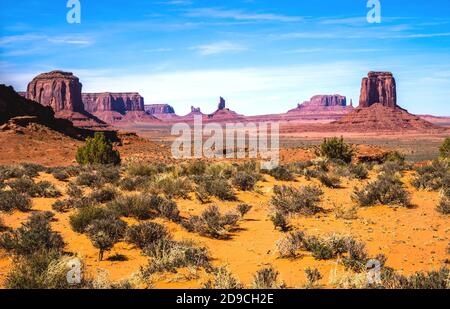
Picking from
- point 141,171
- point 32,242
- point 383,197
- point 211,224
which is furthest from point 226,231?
point 141,171

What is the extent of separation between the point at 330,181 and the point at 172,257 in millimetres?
12199

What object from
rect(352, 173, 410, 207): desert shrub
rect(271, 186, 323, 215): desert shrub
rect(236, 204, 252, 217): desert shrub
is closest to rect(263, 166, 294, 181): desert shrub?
rect(271, 186, 323, 215): desert shrub

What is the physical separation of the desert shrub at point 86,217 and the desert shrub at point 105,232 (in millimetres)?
383

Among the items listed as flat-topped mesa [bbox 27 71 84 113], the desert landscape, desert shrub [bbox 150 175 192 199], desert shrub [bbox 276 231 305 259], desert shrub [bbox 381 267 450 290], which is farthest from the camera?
flat-topped mesa [bbox 27 71 84 113]

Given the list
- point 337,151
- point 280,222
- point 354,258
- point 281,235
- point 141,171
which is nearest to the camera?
point 354,258

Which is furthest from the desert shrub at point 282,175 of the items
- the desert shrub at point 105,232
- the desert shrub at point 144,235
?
the desert shrub at point 105,232

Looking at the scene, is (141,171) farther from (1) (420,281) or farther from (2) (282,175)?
(1) (420,281)

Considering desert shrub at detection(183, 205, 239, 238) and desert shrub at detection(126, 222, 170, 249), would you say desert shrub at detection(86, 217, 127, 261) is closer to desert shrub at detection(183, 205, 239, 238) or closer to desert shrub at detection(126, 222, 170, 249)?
desert shrub at detection(126, 222, 170, 249)

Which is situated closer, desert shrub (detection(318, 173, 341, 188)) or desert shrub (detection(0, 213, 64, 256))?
desert shrub (detection(0, 213, 64, 256))

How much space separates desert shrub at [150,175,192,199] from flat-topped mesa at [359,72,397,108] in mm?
171086

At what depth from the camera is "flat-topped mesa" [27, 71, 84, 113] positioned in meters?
149

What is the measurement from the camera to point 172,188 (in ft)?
54.5
